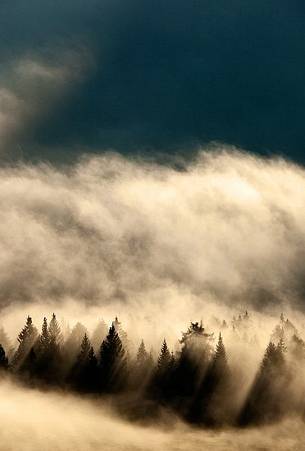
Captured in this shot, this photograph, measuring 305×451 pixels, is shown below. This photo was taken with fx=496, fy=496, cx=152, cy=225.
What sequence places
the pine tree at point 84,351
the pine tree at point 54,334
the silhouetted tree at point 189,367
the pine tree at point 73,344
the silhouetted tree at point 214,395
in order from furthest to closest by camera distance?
the pine tree at point 54,334, the pine tree at point 73,344, the pine tree at point 84,351, the silhouetted tree at point 189,367, the silhouetted tree at point 214,395

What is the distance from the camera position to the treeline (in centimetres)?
16175

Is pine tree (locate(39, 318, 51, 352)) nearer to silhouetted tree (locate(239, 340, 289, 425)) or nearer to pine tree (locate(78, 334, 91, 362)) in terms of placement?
pine tree (locate(78, 334, 91, 362))

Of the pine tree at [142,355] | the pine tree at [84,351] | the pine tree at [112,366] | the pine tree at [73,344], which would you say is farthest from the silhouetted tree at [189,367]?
the pine tree at [73,344]

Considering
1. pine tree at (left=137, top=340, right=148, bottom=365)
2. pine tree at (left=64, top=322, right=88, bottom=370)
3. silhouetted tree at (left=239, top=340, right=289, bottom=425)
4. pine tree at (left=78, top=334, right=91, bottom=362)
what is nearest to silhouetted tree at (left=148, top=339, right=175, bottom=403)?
pine tree at (left=137, top=340, right=148, bottom=365)

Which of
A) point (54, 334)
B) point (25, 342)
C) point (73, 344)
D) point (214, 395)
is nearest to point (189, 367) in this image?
point (214, 395)


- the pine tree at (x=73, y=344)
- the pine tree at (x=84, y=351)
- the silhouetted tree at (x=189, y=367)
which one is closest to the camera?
the silhouetted tree at (x=189, y=367)

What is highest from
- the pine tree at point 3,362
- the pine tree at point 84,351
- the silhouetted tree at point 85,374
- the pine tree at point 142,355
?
the pine tree at point 142,355

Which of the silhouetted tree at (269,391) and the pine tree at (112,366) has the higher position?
the silhouetted tree at (269,391)

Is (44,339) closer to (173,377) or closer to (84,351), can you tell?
(84,351)

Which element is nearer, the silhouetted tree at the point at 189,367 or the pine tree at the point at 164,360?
the silhouetted tree at the point at 189,367

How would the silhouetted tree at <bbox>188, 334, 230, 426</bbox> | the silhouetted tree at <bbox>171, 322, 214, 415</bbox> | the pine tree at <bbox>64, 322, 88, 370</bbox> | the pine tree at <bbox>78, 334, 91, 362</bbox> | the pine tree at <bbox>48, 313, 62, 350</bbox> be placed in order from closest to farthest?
the silhouetted tree at <bbox>188, 334, 230, 426</bbox>, the silhouetted tree at <bbox>171, 322, 214, 415</bbox>, the pine tree at <bbox>78, 334, 91, 362</bbox>, the pine tree at <bbox>64, 322, 88, 370</bbox>, the pine tree at <bbox>48, 313, 62, 350</bbox>

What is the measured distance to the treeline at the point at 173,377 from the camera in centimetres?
16175

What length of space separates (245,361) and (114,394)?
51385mm

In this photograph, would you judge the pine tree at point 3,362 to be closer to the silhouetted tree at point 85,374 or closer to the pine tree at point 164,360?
the silhouetted tree at point 85,374
